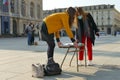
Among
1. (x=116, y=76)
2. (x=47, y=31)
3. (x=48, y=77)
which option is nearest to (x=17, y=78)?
(x=48, y=77)

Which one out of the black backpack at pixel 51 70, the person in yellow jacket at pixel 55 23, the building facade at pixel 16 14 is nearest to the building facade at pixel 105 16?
the building facade at pixel 16 14

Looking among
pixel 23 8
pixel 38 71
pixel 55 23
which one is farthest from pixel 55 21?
pixel 23 8

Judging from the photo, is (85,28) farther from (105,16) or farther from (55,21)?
(105,16)

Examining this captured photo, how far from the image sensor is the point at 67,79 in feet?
23.1

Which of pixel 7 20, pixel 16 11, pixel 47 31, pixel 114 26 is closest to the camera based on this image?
pixel 47 31

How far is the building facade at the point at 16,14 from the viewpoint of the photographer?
62844 millimetres

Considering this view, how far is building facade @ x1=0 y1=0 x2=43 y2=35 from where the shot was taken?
6284cm

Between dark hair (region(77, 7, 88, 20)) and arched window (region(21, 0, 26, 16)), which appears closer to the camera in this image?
dark hair (region(77, 7, 88, 20))

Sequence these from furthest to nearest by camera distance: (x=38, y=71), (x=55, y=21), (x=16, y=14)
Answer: (x=16, y=14), (x=55, y=21), (x=38, y=71)

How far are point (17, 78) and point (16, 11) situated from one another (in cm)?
6297

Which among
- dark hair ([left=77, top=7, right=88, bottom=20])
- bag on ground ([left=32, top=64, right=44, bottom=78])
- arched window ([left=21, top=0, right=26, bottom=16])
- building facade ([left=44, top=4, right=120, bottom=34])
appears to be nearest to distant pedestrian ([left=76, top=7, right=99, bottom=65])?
dark hair ([left=77, top=7, right=88, bottom=20])

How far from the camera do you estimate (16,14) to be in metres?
68.6

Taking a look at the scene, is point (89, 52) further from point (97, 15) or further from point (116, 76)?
point (97, 15)

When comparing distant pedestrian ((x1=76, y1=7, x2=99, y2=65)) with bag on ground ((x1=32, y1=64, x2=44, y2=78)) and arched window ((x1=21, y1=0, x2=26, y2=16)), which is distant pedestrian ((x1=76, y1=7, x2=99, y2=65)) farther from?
arched window ((x1=21, y1=0, x2=26, y2=16))
